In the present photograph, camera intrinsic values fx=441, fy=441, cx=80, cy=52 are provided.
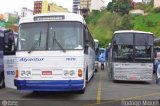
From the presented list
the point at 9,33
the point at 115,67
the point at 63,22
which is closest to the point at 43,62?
the point at 63,22

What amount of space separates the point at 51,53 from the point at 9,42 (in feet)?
11.0

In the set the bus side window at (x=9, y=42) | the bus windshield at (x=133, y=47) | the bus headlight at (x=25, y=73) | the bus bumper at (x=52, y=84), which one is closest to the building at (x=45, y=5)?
the bus windshield at (x=133, y=47)

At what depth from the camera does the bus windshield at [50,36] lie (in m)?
14.9

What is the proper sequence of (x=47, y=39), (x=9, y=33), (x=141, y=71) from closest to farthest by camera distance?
1. (x=47, y=39)
2. (x=9, y=33)
3. (x=141, y=71)

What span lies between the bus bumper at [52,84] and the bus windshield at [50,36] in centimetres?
113

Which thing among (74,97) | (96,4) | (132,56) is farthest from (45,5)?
(96,4)

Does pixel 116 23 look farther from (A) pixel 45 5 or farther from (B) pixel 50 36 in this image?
(B) pixel 50 36

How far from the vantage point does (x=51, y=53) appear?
1473 centimetres

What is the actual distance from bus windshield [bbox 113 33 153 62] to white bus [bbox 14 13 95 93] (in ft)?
23.9

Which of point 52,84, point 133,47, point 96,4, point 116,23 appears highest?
point 96,4

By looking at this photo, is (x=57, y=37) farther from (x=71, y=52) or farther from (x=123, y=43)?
(x=123, y=43)

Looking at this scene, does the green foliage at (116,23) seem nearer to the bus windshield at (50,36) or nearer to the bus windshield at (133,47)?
the bus windshield at (133,47)

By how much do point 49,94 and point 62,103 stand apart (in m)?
2.94

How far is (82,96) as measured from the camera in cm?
1595
